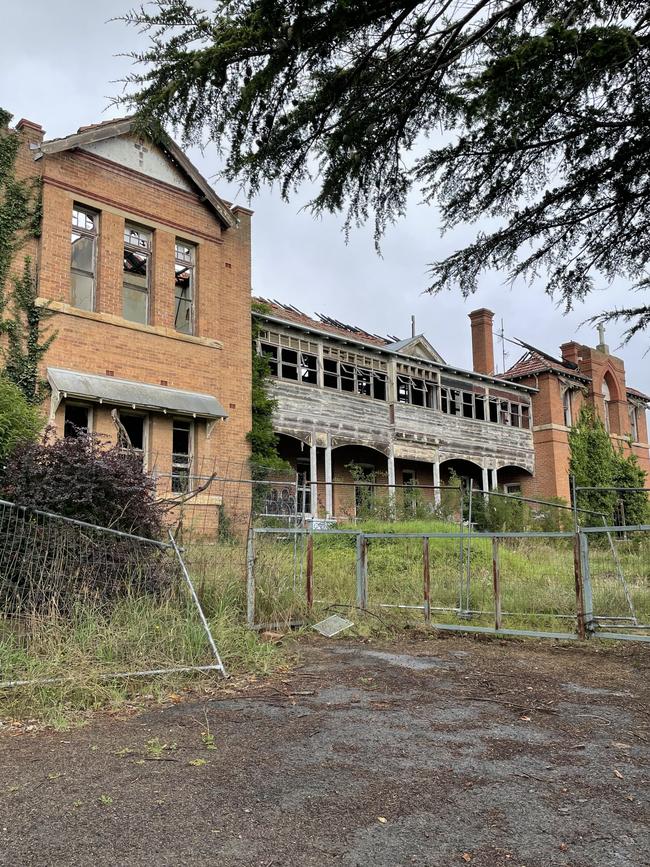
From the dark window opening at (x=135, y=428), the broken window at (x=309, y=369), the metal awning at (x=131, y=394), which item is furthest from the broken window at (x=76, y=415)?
the broken window at (x=309, y=369)

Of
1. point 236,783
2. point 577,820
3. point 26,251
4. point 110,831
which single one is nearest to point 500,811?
point 577,820

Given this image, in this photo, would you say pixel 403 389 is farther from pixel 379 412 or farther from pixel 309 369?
pixel 309 369

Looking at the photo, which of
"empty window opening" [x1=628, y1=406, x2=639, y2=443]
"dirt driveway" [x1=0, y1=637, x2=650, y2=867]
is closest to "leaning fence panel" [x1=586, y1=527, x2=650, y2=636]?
"dirt driveway" [x1=0, y1=637, x2=650, y2=867]

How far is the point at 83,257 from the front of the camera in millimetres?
16000

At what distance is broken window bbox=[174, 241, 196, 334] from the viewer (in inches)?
698

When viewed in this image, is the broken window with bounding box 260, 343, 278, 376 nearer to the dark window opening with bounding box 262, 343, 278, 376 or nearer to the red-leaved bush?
the dark window opening with bounding box 262, 343, 278, 376

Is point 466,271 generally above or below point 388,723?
above

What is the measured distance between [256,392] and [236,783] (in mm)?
16355

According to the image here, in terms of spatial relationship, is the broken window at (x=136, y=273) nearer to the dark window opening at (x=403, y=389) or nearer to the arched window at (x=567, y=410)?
the dark window opening at (x=403, y=389)

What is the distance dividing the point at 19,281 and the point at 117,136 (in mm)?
4506

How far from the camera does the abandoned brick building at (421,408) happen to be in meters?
22.9

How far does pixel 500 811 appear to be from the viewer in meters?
3.27

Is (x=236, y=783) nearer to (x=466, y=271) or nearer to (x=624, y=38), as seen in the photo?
(x=466, y=271)

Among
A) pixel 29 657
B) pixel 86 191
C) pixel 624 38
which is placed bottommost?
pixel 29 657
